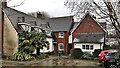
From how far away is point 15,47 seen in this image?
93.1ft

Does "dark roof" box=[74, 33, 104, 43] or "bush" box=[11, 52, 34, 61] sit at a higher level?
"dark roof" box=[74, 33, 104, 43]

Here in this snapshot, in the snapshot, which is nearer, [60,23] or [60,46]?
[60,46]

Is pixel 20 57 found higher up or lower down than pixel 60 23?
lower down

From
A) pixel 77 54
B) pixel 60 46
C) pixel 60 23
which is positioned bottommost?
pixel 77 54

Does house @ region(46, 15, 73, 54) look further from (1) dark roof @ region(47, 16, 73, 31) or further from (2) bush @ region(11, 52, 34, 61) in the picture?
(2) bush @ region(11, 52, 34, 61)

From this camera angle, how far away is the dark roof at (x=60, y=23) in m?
43.3

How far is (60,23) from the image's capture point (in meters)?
45.3

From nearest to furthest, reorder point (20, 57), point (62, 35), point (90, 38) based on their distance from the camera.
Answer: point (20, 57) < point (90, 38) < point (62, 35)

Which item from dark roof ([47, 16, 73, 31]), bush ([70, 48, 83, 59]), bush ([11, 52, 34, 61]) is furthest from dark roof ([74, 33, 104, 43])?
bush ([11, 52, 34, 61])

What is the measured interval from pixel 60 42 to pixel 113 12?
3586cm

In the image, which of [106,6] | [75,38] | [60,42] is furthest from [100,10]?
[60,42]

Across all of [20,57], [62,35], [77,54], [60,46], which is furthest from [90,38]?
[20,57]

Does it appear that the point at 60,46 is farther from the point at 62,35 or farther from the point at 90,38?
the point at 90,38

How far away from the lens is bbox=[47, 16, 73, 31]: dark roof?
4334 cm
